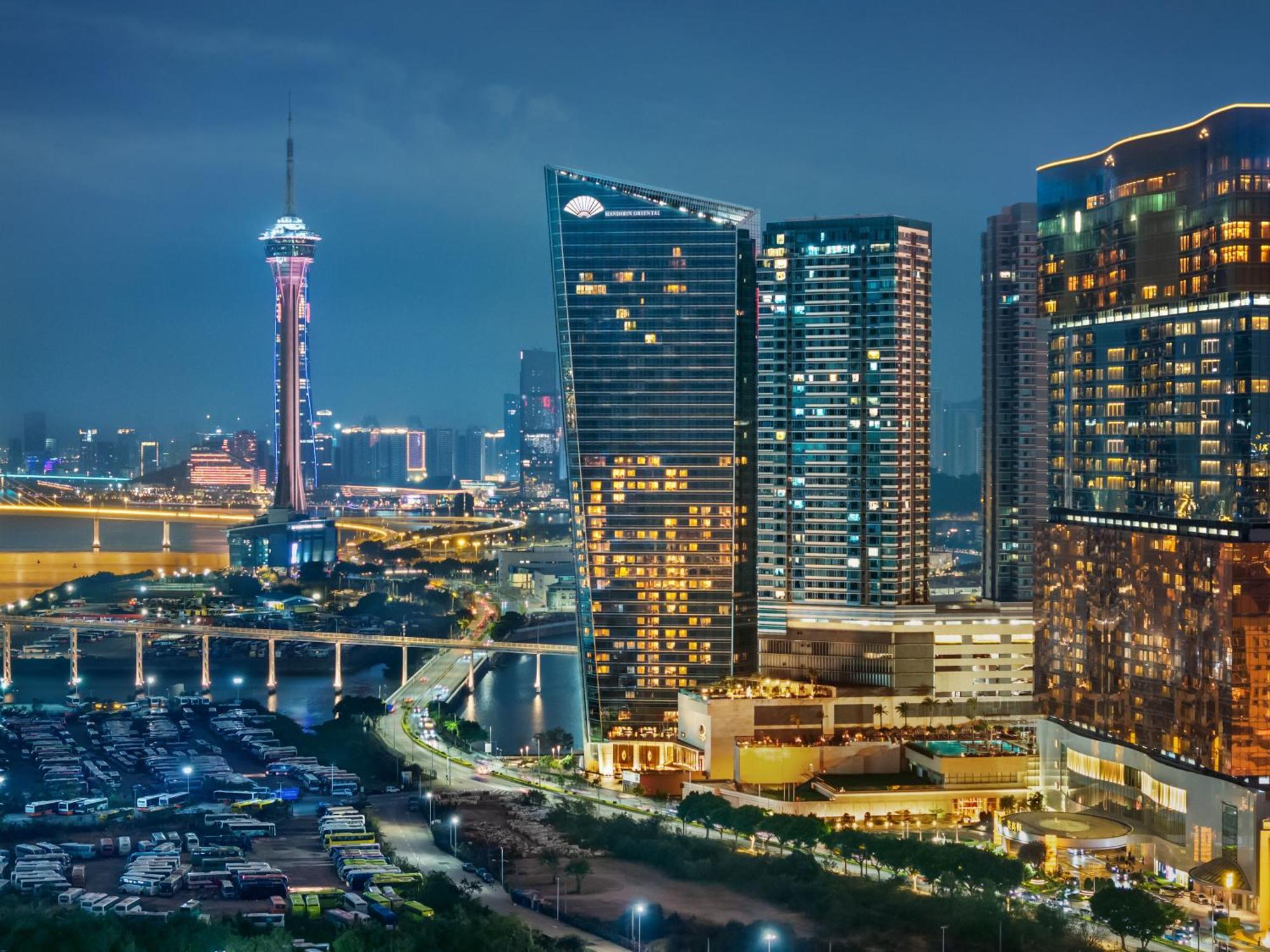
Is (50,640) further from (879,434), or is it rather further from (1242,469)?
(1242,469)

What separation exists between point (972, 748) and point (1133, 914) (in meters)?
6.34

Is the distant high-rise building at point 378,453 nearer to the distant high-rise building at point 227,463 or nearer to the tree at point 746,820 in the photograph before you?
the distant high-rise building at point 227,463

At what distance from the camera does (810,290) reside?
84.8 ft

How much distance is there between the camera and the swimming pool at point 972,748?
73.0 feet

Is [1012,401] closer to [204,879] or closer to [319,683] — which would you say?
[319,683]

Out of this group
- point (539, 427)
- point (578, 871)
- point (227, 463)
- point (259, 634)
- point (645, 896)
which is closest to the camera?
point (645, 896)

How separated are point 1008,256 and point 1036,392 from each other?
7.74ft

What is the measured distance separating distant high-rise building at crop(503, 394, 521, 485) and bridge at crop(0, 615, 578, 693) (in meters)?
63.4

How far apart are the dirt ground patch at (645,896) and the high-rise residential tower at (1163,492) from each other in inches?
173

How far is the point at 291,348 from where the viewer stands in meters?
60.8

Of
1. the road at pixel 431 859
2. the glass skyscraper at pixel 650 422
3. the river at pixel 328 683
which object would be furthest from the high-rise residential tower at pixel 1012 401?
the road at pixel 431 859

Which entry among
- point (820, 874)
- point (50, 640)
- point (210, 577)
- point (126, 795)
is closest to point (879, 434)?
point (820, 874)

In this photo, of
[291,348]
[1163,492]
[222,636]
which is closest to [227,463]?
[291,348]

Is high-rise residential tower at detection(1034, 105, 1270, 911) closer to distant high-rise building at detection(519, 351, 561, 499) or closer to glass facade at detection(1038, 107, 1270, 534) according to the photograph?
glass facade at detection(1038, 107, 1270, 534)
